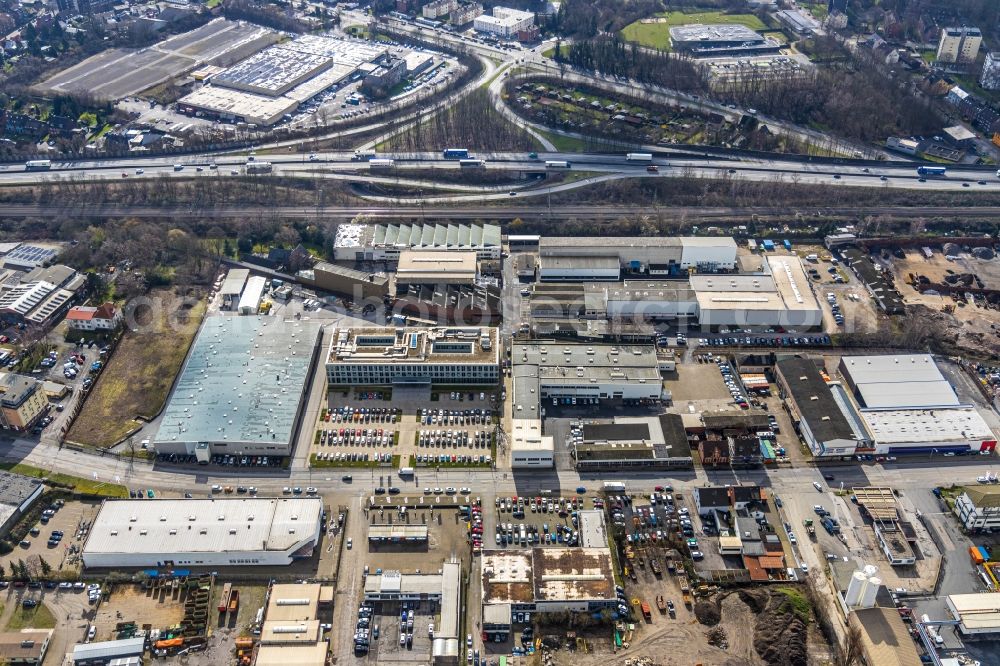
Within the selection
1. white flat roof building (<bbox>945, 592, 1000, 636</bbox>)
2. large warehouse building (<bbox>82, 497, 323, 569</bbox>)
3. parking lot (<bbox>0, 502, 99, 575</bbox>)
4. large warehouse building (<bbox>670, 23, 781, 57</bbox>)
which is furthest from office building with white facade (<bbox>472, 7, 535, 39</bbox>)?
white flat roof building (<bbox>945, 592, 1000, 636</bbox>)

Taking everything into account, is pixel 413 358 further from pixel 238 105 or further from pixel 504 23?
pixel 504 23

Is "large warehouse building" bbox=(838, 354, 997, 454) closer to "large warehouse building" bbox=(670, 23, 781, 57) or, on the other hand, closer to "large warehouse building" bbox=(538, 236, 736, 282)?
"large warehouse building" bbox=(538, 236, 736, 282)

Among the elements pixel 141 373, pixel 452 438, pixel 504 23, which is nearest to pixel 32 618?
pixel 141 373

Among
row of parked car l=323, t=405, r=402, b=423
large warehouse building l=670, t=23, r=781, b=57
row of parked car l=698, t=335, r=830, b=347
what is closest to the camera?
row of parked car l=323, t=405, r=402, b=423

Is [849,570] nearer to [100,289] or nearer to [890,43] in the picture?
[100,289]

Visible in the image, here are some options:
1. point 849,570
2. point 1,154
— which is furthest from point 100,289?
point 849,570

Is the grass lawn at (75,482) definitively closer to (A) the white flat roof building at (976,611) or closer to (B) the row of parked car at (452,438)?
(B) the row of parked car at (452,438)
